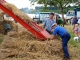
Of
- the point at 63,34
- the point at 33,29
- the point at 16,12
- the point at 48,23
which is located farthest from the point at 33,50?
the point at 16,12

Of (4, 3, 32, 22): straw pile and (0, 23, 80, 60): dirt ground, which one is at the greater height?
(4, 3, 32, 22): straw pile

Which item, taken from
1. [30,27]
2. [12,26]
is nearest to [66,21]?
[12,26]

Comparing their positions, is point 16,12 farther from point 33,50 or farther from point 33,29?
point 33,50

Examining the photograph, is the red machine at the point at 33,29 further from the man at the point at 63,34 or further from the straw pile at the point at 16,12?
the man at the point at 63,34

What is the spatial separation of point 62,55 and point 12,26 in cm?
803

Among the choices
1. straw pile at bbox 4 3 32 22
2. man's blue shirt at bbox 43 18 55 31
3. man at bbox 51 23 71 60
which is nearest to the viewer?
man at bbox 51 23 71 60

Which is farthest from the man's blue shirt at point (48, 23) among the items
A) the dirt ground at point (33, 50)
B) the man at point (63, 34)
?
the man at point (63, 34)

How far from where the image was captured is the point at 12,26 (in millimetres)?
17250

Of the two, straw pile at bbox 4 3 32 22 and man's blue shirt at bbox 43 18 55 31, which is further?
man's blue shirt at bbox 43 18 55 31

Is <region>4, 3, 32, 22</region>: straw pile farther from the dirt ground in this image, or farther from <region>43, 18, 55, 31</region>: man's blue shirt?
the dirt ground

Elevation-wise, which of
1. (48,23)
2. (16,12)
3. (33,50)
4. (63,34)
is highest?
(16,12)

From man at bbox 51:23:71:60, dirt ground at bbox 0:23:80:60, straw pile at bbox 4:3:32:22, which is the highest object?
straw pile at bbox 4:3:32:22

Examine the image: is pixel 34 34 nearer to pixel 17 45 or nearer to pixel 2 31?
pixel 17 45

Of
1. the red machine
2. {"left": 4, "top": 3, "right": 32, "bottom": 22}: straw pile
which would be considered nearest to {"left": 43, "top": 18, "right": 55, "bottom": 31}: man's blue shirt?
the red machine
